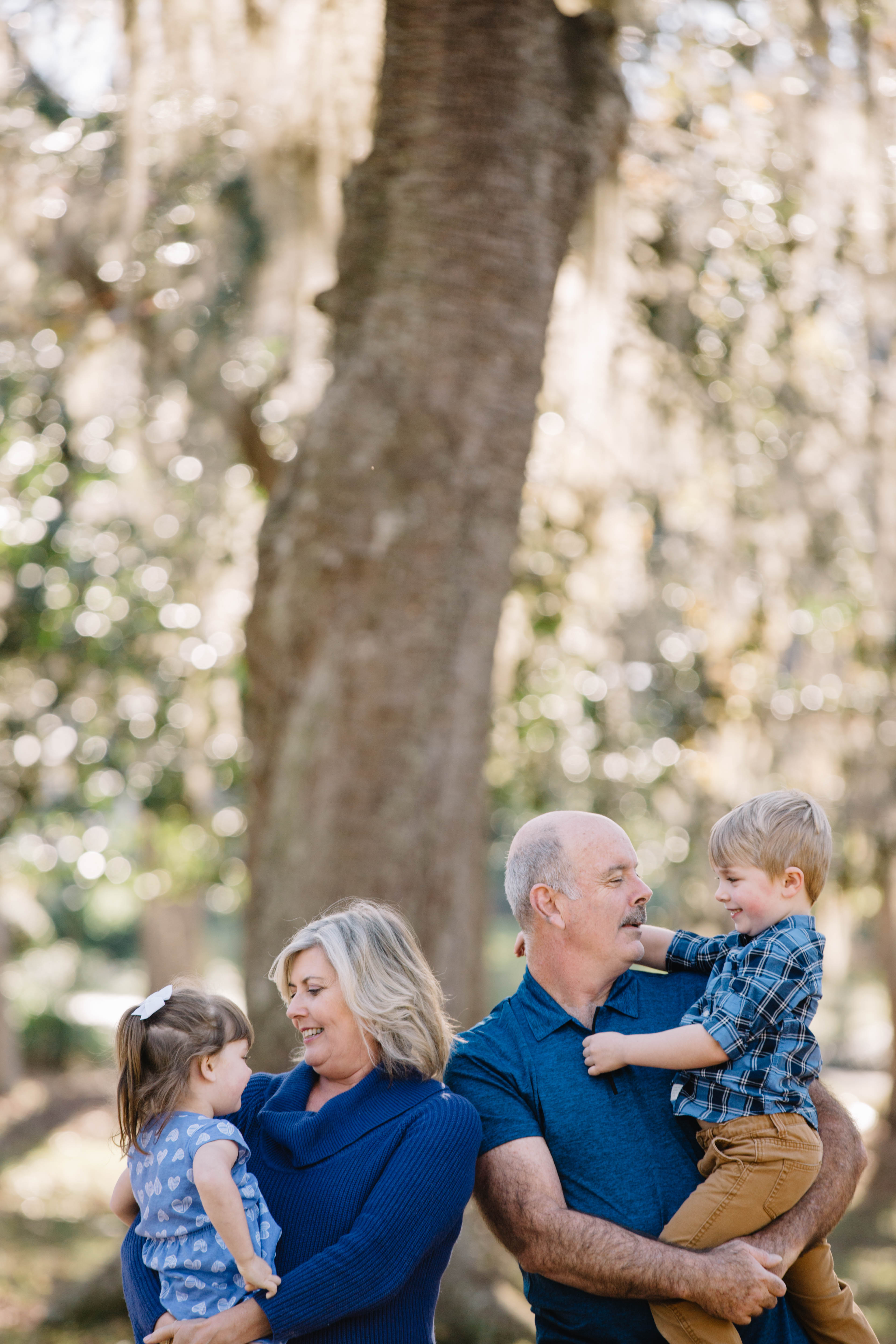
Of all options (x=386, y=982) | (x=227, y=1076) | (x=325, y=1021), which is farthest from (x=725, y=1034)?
(x=227, y=1076)

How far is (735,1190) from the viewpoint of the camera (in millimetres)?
2277

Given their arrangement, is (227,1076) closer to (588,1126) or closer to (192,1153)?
(192,1153)

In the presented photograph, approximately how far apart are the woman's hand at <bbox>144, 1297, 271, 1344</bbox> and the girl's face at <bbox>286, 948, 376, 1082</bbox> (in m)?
0.43

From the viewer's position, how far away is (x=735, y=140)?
258 inches

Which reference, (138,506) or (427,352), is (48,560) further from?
(427,352)

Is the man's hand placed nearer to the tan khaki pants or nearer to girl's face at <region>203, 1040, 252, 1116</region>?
the tan khaki pants

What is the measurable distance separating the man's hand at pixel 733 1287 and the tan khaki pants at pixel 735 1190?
38 millimetres

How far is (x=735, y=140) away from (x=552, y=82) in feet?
8.78

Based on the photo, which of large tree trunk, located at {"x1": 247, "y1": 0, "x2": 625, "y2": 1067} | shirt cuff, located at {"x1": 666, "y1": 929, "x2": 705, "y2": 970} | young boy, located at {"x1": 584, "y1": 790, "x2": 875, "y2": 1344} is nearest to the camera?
young boy, located at {"x1": 584, "y1": 790, "x2": 875, "y2": 1344}

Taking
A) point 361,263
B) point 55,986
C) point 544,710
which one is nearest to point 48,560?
point 544,710

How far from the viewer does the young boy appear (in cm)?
229

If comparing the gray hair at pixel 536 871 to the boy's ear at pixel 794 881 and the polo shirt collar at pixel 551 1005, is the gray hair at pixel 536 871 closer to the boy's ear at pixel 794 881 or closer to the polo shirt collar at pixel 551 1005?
the polo shirt collar at pixel 551 1005

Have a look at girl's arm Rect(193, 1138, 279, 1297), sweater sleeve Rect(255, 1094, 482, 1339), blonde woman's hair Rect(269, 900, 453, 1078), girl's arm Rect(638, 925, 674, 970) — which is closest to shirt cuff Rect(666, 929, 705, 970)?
girl's arm Rect(638, 925, 674, 970)

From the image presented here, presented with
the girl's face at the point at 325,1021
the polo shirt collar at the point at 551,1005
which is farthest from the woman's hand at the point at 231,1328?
the polo shirt collar at the point at 551,1005
